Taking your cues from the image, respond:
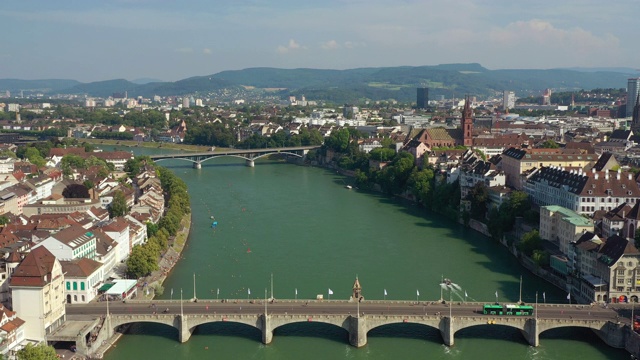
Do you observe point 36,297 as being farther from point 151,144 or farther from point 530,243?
point 151,144

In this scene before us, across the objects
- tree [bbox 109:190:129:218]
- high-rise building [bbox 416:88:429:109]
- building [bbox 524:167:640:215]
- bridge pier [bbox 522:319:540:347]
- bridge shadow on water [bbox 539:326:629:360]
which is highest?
high-rise building [bbox 416:88:429:109]

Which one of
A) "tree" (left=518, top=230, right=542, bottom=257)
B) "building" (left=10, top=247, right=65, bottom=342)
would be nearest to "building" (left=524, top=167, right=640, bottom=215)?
"tree" (left=518, top=230, right=542, bottom=257)

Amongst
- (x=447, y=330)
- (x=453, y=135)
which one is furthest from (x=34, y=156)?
(x=447, y=330)

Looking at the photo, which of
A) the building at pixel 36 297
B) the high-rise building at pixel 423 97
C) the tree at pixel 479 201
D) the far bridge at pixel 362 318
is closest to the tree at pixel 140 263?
the far bridge at pixel 362 318

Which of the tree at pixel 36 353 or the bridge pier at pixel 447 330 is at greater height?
the tree at pixel 36 353

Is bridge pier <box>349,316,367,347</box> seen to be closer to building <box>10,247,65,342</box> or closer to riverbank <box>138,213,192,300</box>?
riverbank <box>138,213,192,300</box>

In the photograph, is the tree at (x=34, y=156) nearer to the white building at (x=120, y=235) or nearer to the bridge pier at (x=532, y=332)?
the white building at (x=120, y=235)
